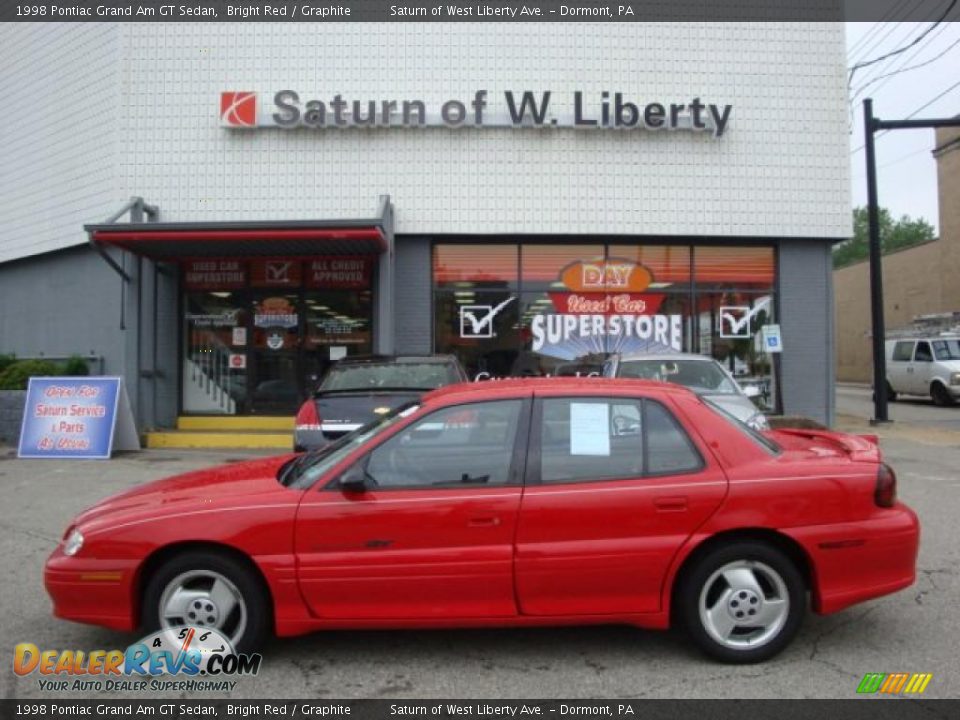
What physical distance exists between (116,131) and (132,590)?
12439 millimetres

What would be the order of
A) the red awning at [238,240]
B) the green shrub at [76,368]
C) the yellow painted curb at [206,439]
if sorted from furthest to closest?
1. the green shrub at [76,368]
2. the yellow painted curb at [206,439]
3. the red awning at [238,240]

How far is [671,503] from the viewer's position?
395 centimetres

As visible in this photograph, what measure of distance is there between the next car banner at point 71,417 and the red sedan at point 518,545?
8686 millimetres

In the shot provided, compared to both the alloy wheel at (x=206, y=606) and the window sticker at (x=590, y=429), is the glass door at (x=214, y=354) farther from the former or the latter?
the window sticker at (x=590, y=429)

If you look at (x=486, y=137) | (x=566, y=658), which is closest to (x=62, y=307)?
(x=486, y=137)

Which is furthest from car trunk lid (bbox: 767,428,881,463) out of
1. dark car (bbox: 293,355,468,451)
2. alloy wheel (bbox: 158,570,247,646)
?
dark car (bbox: 293,355,468,451)

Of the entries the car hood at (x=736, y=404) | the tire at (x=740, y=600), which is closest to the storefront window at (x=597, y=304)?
the car hood at (x=736, y=404)

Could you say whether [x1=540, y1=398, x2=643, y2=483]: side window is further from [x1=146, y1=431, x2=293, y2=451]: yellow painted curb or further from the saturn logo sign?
the saturn logo sign

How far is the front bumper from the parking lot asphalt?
0.36m

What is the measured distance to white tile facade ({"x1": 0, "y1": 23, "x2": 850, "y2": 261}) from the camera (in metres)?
14.1

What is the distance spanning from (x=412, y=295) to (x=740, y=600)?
10896mm

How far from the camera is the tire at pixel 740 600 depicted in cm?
396

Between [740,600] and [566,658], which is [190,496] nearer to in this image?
[566,658]
